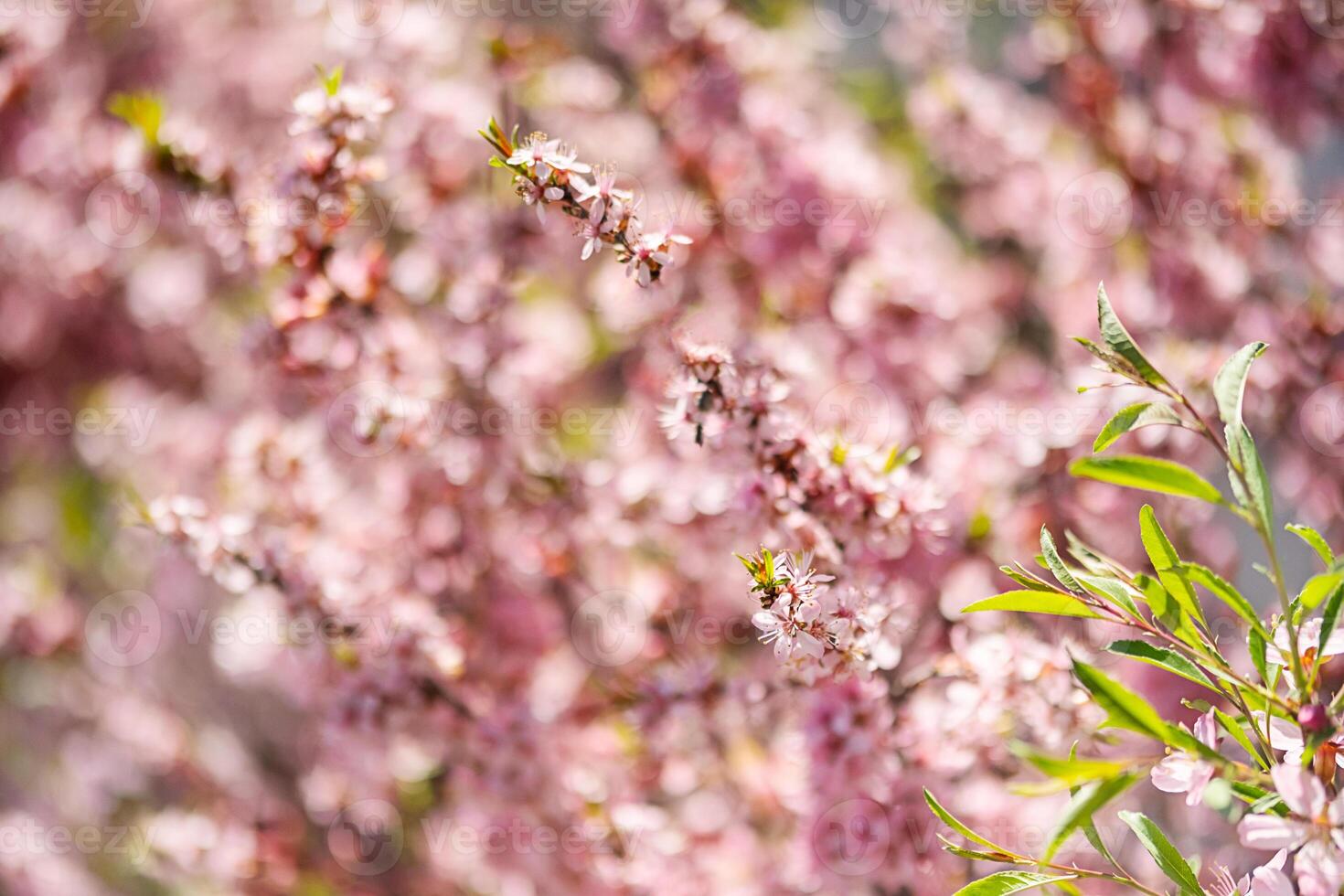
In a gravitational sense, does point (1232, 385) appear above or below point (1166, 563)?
above

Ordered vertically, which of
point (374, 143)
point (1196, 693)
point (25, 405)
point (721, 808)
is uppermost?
point (374, 143)

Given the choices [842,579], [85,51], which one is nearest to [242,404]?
[85,51]

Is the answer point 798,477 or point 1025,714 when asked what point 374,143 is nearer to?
point 798,477

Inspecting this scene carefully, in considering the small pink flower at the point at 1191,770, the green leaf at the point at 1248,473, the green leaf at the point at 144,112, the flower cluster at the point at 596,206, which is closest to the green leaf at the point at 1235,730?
the small pink flower at the point at 1191,770

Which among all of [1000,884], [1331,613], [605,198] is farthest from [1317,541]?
[605,198]

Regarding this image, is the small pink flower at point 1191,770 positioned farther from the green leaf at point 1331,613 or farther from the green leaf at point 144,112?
the green leaf at point 144,112

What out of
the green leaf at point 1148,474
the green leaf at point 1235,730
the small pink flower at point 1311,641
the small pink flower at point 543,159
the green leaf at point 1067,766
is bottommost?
the green leaf at point 1235,730

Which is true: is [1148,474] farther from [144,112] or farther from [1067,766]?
[144,112]
